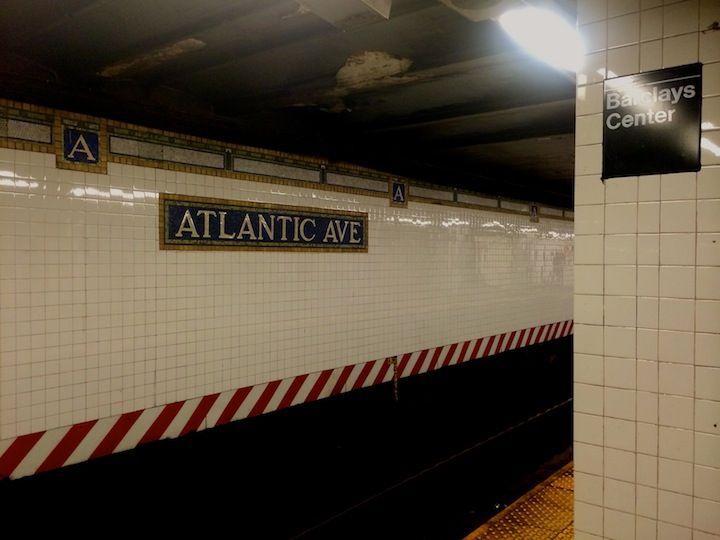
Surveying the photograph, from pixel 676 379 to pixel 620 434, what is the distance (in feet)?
1.29

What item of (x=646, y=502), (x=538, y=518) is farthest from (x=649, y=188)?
(x=538, y=518)

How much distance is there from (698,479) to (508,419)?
662 cm

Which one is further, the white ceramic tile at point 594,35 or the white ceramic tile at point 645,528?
the white ceramic tile at point 594,35

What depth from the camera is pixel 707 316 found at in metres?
2.47

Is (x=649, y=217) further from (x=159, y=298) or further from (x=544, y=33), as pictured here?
(x=159, y=298)

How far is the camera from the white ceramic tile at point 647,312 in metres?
2.60

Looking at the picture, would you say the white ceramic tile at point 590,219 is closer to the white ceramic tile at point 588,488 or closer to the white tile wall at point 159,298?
the white ceramic tile at point 588,488

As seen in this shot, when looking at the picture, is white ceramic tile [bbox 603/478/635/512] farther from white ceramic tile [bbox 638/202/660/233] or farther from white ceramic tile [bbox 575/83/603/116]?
white ceramic tile [bbox 575/83/603/116]

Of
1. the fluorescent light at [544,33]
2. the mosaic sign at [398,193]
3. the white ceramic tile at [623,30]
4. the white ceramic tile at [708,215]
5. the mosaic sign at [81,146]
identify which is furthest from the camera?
the mosaic sign at [398,193]

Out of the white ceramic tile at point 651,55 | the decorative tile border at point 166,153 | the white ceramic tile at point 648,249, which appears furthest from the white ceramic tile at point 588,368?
the decorative tile border at point 166,153

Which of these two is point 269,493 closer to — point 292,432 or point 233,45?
point 292,432

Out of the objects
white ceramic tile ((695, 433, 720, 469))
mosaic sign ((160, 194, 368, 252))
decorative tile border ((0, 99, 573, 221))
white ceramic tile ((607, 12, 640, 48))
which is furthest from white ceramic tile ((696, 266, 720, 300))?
decorative tile border ((0, 99, 573, 221))

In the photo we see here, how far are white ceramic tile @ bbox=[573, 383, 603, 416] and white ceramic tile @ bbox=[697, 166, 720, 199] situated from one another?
1046 mm

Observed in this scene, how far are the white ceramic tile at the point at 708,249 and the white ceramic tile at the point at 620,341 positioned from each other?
450 mm
